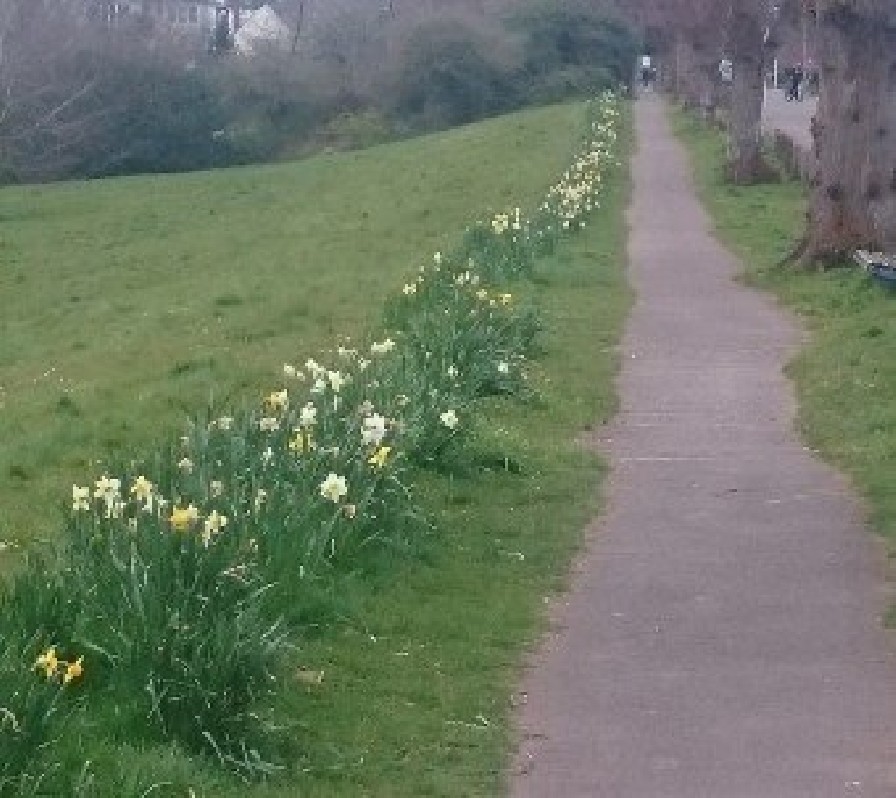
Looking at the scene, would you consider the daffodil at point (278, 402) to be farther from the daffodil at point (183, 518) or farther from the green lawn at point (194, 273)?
the daffodil at point (183, 518)

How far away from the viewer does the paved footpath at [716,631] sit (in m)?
6.58

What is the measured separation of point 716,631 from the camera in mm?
8273

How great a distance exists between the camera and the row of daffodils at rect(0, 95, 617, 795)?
20.7 ft

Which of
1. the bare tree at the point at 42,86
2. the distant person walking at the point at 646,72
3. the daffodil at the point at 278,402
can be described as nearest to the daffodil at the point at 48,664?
the daffodil at the point at 278,402

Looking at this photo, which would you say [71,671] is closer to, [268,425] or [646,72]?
[268,425]

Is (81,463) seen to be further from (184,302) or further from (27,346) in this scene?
(184,302)

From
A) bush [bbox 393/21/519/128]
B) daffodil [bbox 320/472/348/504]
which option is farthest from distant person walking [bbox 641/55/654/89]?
daffodil [bbox 320/472/348/504]

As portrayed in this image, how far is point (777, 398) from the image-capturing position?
1455cm

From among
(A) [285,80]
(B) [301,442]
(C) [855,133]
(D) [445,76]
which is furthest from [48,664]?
(A) [285,80]

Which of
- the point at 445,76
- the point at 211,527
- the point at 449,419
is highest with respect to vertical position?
the point at 211,527

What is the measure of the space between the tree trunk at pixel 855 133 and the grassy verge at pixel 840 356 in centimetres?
63

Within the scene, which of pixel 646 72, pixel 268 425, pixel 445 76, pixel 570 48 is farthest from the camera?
pixel 646 72

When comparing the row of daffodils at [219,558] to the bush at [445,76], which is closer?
the row of daffodils at [219,558]

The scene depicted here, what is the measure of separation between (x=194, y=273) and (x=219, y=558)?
23969 millimetres
